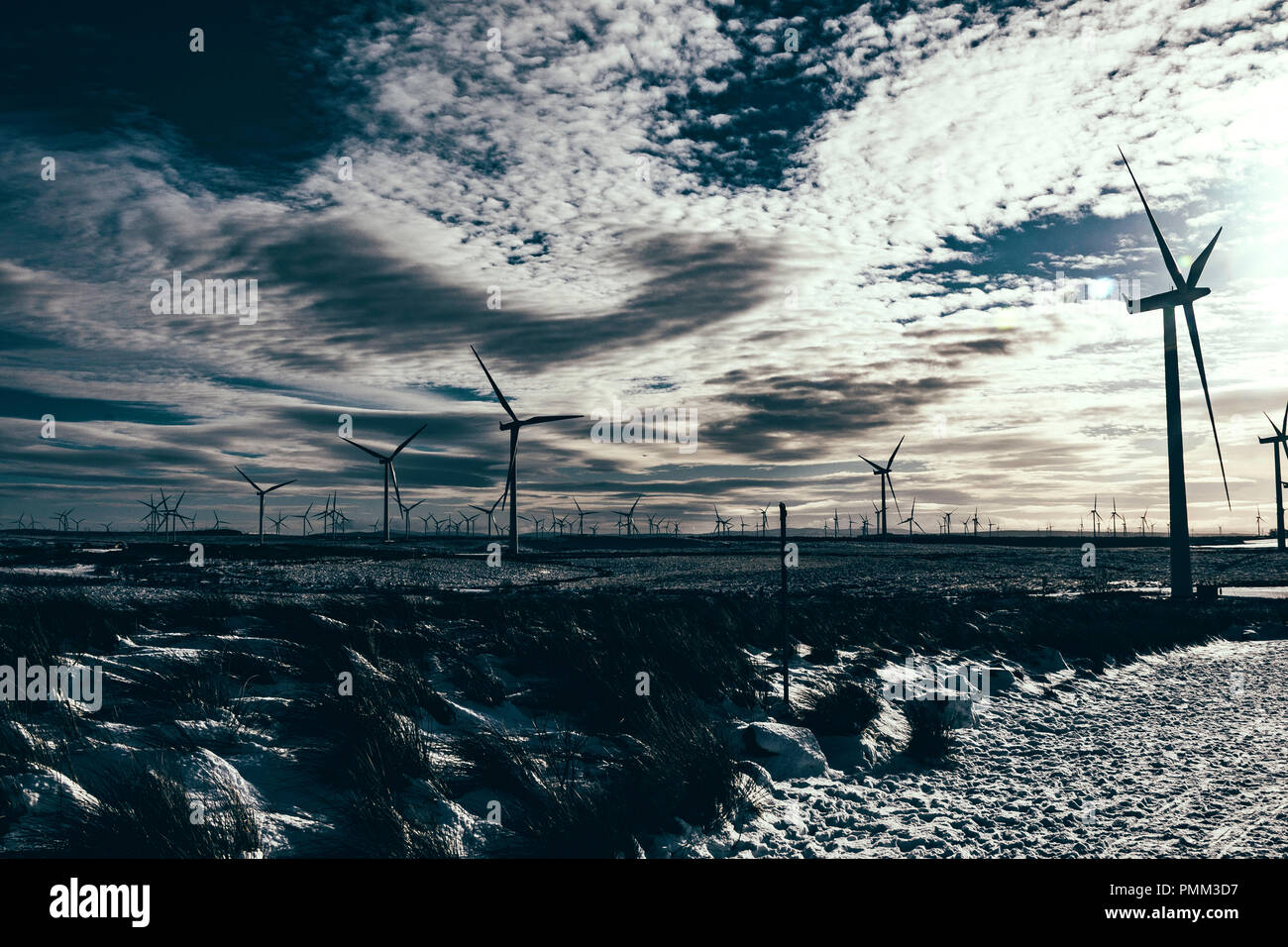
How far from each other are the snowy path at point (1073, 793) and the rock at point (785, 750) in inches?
11.3

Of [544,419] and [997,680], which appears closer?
[997,680]

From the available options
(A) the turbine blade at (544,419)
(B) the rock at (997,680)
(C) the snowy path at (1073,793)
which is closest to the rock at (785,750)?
(C) the snowy path at (1073,793)

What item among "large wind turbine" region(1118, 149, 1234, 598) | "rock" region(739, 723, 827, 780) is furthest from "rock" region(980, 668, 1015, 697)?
"large wind turbine" region(1118, 149, 1234, 598)

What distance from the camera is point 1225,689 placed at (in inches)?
610

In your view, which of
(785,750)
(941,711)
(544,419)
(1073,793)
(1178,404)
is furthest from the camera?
(544,419)

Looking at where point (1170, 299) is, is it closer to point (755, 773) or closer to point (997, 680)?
point (997, 680)

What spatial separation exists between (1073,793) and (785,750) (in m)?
3.38

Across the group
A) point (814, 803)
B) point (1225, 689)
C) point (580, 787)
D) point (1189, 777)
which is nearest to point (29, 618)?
point (580, 787)

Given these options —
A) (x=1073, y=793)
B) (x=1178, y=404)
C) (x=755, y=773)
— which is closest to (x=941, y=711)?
(x=1073, y=793)

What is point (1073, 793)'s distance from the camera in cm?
904

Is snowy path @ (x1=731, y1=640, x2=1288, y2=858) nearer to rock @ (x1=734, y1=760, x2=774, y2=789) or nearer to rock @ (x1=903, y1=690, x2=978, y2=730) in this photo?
rock @ (x1=734, y1=760, x2=774, y2=789)

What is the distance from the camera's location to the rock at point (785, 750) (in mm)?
9680

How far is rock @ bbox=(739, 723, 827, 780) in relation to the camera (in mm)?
9680

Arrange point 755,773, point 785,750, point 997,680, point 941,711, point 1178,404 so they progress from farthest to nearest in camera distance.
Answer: point 1178,404 → point 997,680 → point 941,711 → point 785,750 → point 755,773
